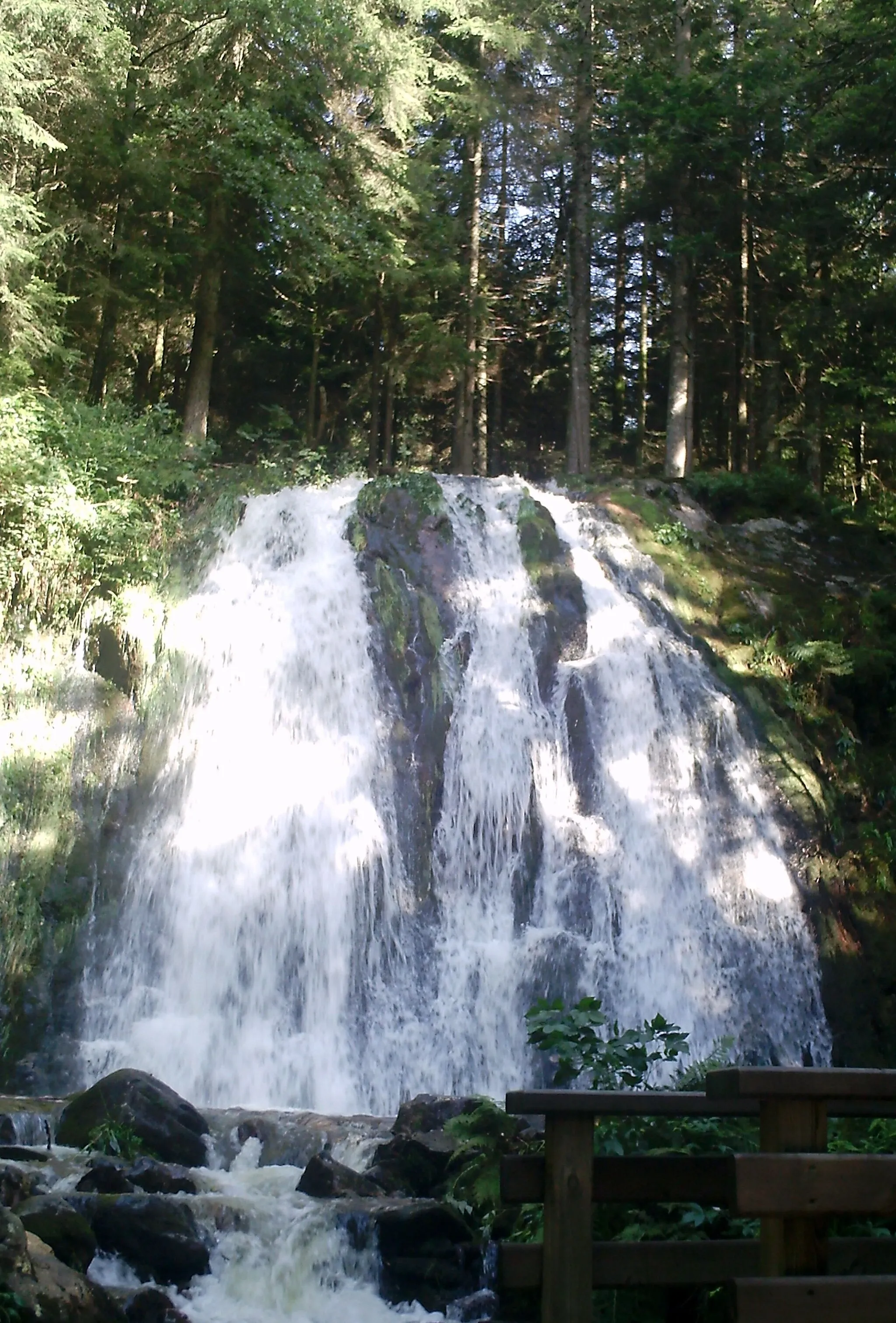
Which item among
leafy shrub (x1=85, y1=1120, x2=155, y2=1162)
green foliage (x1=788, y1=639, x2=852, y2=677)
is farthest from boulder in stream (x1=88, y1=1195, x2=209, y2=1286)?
green foliage (x1=788, y1=639, x2=852, y2=677)

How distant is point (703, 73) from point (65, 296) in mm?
11970

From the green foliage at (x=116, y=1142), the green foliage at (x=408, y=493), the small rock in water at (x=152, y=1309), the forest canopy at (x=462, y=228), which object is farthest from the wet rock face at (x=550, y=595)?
the small rock in water at (x=152, y=1309)

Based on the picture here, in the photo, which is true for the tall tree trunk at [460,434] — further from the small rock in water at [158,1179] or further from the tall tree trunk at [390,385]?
the small rock in water at [158,1179]

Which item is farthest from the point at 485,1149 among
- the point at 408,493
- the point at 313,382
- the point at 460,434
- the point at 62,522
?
the point at 313,382

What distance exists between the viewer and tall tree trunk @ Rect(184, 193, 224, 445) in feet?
64.6

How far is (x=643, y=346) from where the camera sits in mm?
25281

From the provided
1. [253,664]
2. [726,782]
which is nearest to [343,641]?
[253,664]

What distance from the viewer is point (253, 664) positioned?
13852 mm

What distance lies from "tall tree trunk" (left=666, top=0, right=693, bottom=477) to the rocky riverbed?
46.5ft

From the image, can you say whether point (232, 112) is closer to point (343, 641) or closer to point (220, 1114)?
point (343, 641)

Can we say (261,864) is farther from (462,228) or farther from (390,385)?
(462,228)

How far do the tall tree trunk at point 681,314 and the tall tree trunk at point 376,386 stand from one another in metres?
5.64

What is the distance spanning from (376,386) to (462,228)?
138 inches

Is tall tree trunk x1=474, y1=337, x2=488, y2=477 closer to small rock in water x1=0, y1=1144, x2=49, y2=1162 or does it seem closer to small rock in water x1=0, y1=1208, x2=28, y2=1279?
small rock in water x1=0, y1=1144, x2=49, y2=1162
